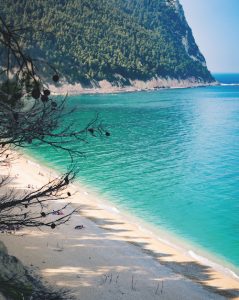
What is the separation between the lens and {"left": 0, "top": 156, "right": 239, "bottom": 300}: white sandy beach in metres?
13.9

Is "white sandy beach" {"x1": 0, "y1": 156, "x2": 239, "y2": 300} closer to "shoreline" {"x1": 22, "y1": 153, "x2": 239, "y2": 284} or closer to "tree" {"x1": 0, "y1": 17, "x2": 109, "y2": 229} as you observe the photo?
"shoreline" {"x1": 22, "y1": 153, "x2": 239, "y2": 284}

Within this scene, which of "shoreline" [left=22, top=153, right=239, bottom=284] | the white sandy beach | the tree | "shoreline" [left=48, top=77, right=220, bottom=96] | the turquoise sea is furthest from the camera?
"shoreline" [left=48, top=77, right=220, bottom=96]

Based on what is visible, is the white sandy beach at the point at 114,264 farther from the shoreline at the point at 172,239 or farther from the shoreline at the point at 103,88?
the shoreline at the point at 103,88

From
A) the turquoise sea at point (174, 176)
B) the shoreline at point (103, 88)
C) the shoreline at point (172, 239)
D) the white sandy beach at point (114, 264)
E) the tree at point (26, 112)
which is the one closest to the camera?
the tree at point (26, 112)

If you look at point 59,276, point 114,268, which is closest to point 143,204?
point 114,268

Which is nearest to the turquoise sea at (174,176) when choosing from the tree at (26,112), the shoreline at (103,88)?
the tree at (26,112)

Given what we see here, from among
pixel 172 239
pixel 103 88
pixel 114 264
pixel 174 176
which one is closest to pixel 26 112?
pixel 114 264

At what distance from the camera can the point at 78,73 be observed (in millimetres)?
163125

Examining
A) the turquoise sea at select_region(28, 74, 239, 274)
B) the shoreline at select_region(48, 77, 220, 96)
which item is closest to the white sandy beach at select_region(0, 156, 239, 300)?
the turquoise sea at select_region(28, 74, 239, 274)

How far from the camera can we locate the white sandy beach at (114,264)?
13.9 meters

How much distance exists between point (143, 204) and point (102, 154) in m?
17.5

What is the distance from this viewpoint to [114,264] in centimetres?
1633

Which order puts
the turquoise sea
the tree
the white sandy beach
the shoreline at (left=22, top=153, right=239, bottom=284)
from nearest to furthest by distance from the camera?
the tree, the white sandy beach, the shoreline at (left=22, top=153, right=239, bottom=284), the turquoise sea

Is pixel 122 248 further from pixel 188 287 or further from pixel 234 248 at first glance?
pixel 234 248
